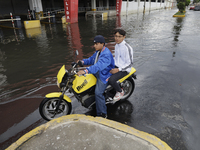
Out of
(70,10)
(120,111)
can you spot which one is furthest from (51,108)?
(70,10)

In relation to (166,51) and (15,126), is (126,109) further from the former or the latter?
(166,51)

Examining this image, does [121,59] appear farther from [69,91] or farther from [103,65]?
[69,91]

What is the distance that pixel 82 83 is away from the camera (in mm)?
2674

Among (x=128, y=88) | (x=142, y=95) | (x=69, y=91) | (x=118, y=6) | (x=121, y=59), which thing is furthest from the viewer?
(x=118, y=6)

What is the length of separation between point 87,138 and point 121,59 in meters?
1.74

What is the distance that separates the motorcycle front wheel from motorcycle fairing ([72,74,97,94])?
1.37 feet

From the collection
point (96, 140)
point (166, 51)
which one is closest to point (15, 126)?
point (96, 140)

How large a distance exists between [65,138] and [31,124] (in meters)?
1.43

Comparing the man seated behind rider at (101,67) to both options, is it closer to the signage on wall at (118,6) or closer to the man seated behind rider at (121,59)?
the man seated behind rider at (121,59)

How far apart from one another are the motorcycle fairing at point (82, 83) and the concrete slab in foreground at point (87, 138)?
0.65m

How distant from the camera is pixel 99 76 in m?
A: 2.78

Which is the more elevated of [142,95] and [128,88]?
[128,88]

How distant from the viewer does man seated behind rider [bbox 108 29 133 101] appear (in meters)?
2.79

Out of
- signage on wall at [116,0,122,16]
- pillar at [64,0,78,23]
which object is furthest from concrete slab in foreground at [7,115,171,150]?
signage on wall at [116,0,122,16]
